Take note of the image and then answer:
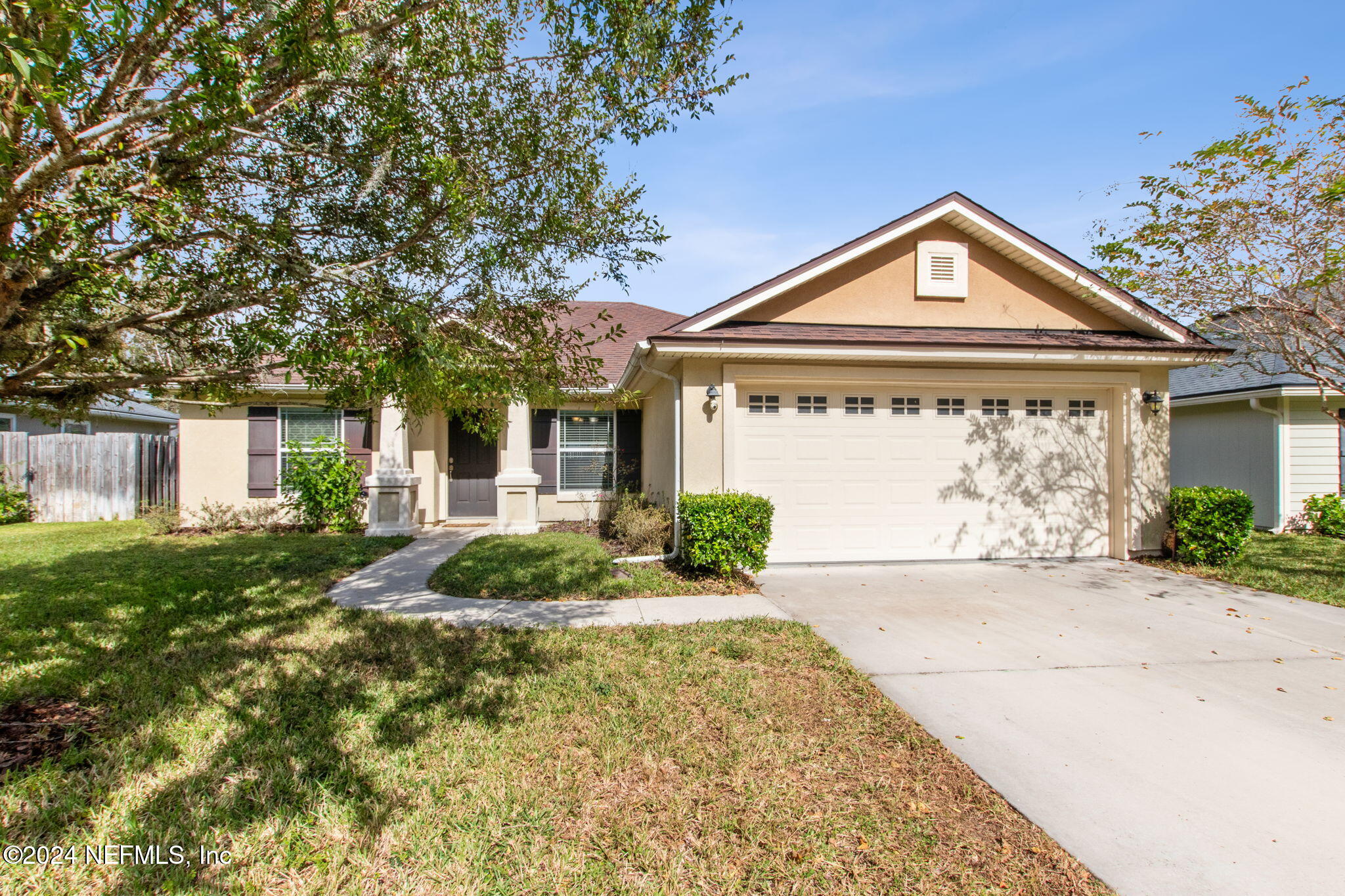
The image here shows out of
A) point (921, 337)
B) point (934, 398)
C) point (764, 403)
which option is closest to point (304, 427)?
point (764, 403)

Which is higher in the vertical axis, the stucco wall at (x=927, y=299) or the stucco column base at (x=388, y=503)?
the stucco wall at (x=927, y=299)

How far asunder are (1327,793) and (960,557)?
5888 mm

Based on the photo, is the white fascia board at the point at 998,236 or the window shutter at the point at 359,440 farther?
the window shutter at the point at 359,440

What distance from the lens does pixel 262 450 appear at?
12094mm

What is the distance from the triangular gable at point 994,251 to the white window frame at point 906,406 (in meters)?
2.12

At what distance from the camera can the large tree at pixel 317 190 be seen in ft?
11.0

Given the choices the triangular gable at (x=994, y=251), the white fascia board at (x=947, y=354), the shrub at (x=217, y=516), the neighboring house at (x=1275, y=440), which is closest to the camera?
the white fascia board at (x=947, y=354)

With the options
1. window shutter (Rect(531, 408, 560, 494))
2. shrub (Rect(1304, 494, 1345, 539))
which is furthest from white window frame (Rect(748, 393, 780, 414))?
shrub (Rect(1304, 494, 1345, 539))

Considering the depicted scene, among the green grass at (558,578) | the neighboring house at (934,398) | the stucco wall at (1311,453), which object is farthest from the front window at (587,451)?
the stucco wall at (1311,453)

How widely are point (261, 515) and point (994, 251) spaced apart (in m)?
14.1

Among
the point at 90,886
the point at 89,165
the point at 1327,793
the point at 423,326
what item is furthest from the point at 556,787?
the point at 89,165

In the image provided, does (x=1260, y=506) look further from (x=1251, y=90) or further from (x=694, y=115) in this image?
(x=694, y=115)

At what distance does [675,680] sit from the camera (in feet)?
14.3

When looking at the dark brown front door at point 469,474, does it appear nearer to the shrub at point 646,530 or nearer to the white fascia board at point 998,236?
the shrub at point 646,530
